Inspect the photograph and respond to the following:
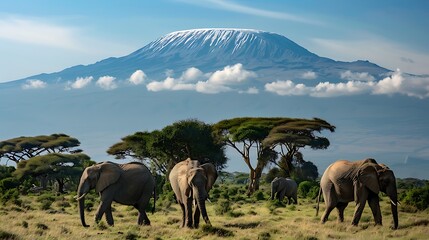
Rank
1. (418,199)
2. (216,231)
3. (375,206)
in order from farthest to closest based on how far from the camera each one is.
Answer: (418,199)
(375,206)
(216,231)

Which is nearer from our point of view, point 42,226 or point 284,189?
point 42,226

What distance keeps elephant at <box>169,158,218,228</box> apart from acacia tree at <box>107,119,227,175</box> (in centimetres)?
3401

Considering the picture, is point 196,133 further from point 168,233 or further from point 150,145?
point 168,233

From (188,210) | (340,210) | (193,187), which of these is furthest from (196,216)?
(340,210)

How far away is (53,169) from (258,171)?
20.1 meters

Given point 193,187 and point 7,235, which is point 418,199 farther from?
point 7,235

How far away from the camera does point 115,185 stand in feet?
72.8

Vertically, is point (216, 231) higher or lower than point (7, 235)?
lower

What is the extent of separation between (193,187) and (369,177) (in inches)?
243

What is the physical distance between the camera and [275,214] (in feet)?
98.3

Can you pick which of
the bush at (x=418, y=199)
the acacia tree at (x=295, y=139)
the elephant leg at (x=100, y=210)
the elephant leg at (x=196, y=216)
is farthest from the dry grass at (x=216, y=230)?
the acacia tree at (x=295, y=139)

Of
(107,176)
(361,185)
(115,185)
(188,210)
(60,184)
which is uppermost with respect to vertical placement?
(107,176)

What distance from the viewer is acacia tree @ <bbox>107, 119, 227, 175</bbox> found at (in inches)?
2238

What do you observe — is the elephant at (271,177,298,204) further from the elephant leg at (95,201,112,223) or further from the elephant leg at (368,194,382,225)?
the elephant leg at (95,201,112,223)
